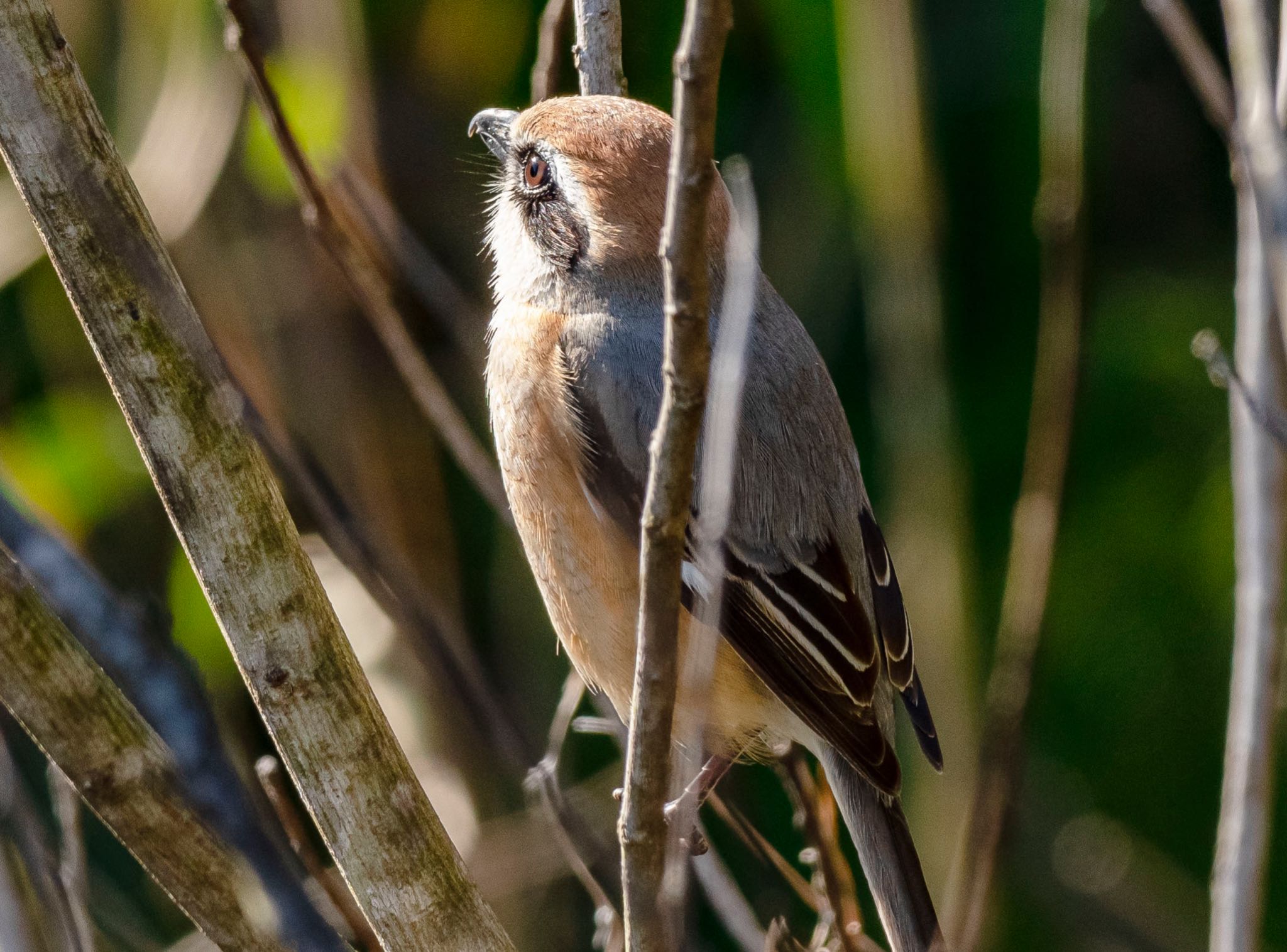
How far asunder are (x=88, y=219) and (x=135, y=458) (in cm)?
240

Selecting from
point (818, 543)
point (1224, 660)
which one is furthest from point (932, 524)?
point (1224, 660)

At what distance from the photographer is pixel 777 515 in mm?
2570

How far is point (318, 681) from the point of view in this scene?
149 cm

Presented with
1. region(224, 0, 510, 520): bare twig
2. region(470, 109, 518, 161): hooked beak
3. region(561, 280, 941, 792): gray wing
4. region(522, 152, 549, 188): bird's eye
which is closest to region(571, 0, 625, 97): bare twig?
region(522, 152, 549, 188): bird's eye

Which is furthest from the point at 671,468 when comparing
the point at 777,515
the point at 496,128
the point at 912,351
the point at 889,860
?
the point at 912,351

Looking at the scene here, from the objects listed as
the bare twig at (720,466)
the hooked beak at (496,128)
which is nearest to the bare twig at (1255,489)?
the bare twig at (720,466)

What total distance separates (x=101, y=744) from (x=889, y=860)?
1562 mm

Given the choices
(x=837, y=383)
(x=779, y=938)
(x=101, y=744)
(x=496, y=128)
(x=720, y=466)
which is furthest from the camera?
(x=837, y=383)

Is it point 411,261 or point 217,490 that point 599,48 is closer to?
point 411,261

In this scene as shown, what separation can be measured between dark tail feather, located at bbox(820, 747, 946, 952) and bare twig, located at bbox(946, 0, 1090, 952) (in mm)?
68

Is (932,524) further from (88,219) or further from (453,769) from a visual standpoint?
(88,219)

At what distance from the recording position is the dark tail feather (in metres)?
2.32

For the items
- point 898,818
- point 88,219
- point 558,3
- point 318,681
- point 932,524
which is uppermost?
point 558,3

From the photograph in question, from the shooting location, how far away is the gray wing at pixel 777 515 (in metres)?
2.51
